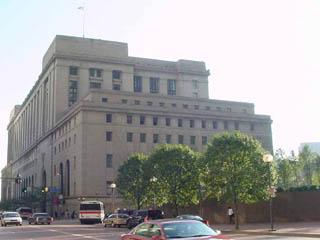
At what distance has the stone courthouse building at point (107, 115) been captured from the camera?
9519 centimetres

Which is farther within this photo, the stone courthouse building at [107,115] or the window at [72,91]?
the window at [72,91]

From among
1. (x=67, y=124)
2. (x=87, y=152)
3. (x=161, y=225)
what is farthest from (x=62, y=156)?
(x=161, y=225)

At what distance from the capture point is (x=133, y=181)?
7238cm

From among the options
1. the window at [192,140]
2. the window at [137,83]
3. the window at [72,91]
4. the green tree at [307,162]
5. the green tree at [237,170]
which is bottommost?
the green tree at [237,170]

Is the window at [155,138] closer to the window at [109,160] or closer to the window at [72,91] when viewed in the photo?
the window at [109,160]

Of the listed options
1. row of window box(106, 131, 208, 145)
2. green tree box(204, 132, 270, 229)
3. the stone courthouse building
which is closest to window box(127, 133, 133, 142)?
row of window box(106, 131, 208, 145)

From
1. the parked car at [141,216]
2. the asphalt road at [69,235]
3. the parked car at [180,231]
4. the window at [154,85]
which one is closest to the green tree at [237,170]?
the parked car at [141,216]

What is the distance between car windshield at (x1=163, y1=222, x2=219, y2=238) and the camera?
41.3 ft

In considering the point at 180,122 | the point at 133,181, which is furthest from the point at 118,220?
the point at 180,122

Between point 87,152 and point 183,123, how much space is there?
75.6ft

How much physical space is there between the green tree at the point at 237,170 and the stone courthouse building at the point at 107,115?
53.1 m

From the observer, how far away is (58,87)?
120 meters

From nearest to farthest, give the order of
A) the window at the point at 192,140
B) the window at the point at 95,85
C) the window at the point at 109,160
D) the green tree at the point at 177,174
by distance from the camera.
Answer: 1. the green tree at the point at 177,174
2. the window at the point at 109,160
3. the window at the point at 192,140
4. the window at the point at 95,85

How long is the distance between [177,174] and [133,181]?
16.8 meters
